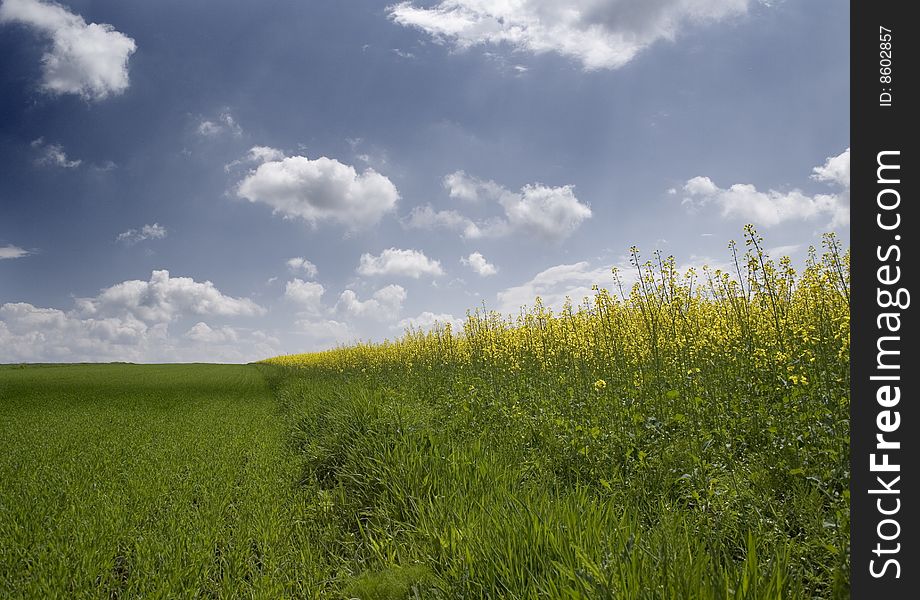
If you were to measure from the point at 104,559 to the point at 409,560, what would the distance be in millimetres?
2427

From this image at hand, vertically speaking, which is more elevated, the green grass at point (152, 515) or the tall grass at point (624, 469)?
the tall grass at point (624, 469)

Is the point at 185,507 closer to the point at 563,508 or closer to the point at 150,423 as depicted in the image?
the point at 563,508

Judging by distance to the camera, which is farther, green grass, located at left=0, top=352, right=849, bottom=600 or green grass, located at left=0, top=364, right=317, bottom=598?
green grass, located at left=0, top=364, right=317, bottom=598

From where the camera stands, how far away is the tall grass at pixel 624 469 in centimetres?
291

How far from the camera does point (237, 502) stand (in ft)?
18.6

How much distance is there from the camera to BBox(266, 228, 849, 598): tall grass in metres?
2.91

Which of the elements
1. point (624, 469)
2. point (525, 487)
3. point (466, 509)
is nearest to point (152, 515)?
point (466, 509)

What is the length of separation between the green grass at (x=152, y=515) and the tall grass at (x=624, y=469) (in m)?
0.51

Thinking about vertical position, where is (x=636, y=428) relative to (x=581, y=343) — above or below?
below

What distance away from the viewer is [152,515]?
5.27 meters

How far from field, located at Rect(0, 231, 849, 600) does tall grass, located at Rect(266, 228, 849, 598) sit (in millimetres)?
25

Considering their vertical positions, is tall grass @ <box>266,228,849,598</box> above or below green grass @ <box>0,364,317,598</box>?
above

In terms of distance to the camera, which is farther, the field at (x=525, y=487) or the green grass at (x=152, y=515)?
the green grass at (x=152, y=515)
